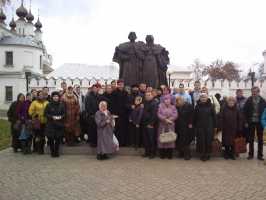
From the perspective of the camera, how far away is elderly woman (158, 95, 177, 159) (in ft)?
29.5

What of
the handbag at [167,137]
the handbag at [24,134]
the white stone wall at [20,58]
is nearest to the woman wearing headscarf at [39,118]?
the handbag at [24,134]

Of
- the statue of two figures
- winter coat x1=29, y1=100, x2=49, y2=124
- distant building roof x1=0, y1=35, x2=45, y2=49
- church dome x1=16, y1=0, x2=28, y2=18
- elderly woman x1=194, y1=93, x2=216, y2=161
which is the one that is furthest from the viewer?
church dome x1=16, y1=0, x2=28, y2=18

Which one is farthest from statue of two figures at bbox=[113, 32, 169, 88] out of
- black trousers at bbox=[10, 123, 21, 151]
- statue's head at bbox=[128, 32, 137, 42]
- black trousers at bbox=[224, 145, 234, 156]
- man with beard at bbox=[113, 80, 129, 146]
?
black trousers at bbox=[10, 123, 21, 151]

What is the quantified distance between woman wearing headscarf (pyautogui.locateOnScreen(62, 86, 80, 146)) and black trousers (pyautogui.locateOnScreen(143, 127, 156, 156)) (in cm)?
201

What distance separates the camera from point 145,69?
429 inches

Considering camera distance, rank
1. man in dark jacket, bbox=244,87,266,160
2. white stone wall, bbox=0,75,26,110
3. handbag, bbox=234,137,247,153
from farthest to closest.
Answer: white stone wall, bbox=0,75,26,110
man in dark jacket, bbox=244,87,266,160
handbag, bbox=234,137,247,153

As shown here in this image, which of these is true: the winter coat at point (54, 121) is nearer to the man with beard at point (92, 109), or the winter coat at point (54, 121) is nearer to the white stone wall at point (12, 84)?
the man with beard at point (92, 109)

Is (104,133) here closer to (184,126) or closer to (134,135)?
(134,135)

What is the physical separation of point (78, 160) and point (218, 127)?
3.65 m

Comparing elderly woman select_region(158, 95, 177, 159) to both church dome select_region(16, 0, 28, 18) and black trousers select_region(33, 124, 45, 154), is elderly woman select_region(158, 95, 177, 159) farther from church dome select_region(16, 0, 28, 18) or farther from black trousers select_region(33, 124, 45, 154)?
church dome select_region(16, 0, 28, 18)

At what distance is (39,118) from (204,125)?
4.44 meters

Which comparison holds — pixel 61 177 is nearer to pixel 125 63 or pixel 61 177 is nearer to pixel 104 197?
pixel 104 197

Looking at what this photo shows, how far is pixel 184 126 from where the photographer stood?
9.06 metres

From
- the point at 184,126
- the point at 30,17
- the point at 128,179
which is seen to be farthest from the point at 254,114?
the point at 30,17
